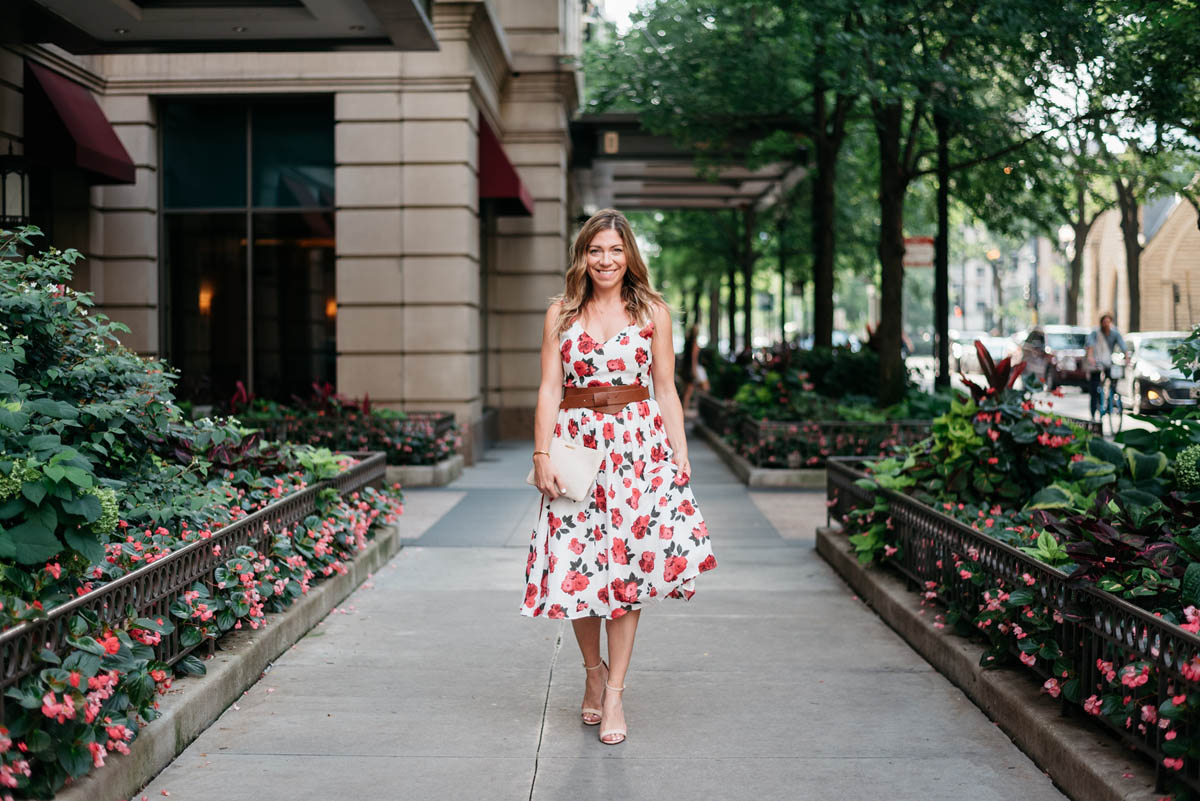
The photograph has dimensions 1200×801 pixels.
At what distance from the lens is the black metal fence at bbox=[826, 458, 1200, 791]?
3959 mm

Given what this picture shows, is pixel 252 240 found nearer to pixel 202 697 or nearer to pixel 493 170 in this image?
pixel 493 170

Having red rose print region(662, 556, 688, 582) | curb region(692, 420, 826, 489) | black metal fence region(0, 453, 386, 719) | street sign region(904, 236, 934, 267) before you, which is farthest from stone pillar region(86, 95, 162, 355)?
red rose print region(662, 556, 688, 582)

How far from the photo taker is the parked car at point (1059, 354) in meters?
35.2

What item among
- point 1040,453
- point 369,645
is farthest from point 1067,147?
point 369,645

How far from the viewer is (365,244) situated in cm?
1620

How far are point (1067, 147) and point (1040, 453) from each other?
40.0 ft

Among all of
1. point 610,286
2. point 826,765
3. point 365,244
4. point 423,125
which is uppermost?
point 423,125

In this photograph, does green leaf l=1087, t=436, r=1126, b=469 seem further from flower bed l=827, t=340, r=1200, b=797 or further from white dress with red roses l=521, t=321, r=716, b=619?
white dress with red roses l=521, t=321, r=716, b=619

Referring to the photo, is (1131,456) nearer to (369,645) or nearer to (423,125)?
(369,645)

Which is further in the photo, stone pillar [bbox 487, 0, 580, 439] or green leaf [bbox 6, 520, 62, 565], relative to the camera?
stone pillar [bbox 487, 0, 580, 439]

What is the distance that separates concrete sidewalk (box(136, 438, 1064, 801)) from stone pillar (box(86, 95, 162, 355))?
8957 mm

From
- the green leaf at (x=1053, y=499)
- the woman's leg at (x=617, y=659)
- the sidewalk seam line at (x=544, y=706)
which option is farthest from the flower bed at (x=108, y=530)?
the green leaf at (x=1053, y=499)

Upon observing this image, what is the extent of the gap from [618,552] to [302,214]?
12.4m

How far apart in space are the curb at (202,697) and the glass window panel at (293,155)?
9.60m
